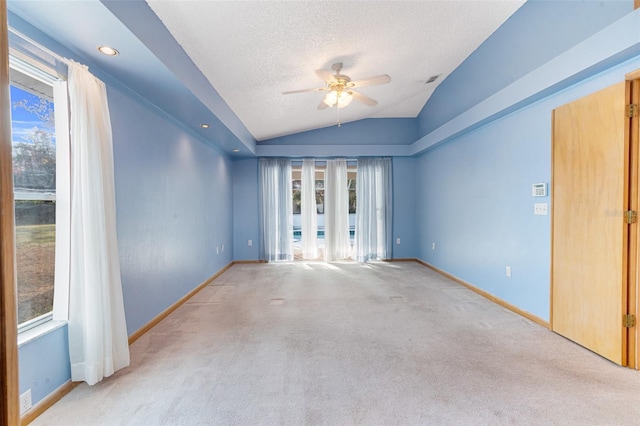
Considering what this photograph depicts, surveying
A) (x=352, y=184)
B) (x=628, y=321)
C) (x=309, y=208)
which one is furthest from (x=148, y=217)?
(x=352, y=184)

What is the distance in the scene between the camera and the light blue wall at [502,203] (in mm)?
2822

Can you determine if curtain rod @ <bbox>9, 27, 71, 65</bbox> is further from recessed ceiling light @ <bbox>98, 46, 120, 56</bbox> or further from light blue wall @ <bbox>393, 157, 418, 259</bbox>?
light blue wall @ <bbox>393, 157, 418, 259</bbox>

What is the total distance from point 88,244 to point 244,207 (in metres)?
4.18

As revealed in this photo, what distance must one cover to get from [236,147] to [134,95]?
94.4 inches

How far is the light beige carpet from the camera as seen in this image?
1.64 m

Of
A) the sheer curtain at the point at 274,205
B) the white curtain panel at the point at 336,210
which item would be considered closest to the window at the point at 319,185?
the white curtain panel at the point at 336,210

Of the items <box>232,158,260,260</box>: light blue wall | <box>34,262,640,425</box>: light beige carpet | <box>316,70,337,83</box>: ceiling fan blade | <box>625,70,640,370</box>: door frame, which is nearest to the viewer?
<box>34,262,640,425</box>: light beige carpet

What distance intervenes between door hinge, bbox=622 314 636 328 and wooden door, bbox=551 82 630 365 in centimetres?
2

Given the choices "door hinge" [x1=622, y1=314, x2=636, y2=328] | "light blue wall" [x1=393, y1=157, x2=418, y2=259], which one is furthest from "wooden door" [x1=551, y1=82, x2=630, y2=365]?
"light blue wall" [x1=393, y1=157, x2=418, y2=259]

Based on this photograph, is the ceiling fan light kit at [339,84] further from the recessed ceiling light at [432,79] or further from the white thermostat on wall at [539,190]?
the white thermostat on wall at [539,190]

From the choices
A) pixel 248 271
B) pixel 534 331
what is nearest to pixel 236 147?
pixel 248 271

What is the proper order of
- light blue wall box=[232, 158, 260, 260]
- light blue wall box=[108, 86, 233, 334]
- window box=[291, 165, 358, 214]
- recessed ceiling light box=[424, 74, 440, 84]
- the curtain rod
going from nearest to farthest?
the curtain rod, light blue wall box=[108, 86, 233, 334], recessed ceiling light box=[424, 74, 440, 84], light blue wall box=[232, 158, 260, 260], window box=[291, 165, 358, 214]

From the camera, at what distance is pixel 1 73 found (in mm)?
564

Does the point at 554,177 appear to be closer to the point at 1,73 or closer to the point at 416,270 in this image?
the point at 416,270
